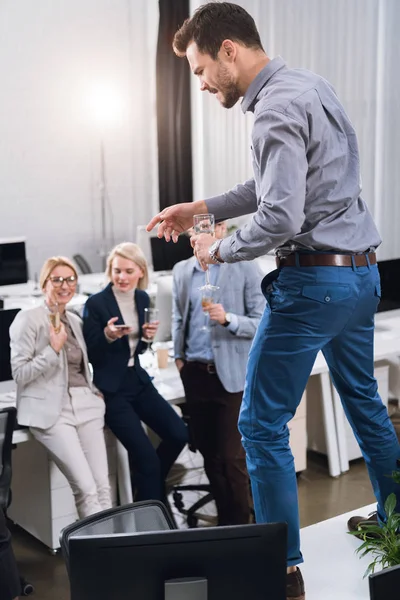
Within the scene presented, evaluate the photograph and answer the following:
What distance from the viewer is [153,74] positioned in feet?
31.3

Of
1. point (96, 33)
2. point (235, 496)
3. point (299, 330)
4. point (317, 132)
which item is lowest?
point (235, 496)

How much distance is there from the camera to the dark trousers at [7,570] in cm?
330

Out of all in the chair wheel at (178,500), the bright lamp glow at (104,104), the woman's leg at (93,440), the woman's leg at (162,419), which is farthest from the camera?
the bright lamp glow at (104,104)

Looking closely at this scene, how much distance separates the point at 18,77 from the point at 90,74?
2.66ft

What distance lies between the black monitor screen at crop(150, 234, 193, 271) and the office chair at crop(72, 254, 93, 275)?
1034 mm

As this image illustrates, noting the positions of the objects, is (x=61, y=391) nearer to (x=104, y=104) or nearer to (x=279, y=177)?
(x=279, y=177)

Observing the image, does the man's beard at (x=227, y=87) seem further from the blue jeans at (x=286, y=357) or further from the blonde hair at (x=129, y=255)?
the blonde hair at (x=129, y=255)

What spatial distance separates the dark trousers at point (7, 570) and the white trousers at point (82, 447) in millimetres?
715

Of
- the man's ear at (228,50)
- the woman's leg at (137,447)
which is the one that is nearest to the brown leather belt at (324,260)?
the man's ear at (228,50)

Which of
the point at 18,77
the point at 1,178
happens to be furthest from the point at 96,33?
the point at 1,178

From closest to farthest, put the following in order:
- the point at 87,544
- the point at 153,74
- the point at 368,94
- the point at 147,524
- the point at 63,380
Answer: the point at 87,544 → the point at 147,524 → the point at 63,380 → the point at 368,94 → the point at 153,74

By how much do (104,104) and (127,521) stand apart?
7.07m

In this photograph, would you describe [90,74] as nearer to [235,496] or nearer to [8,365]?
[8,365]

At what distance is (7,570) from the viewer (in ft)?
10.9
